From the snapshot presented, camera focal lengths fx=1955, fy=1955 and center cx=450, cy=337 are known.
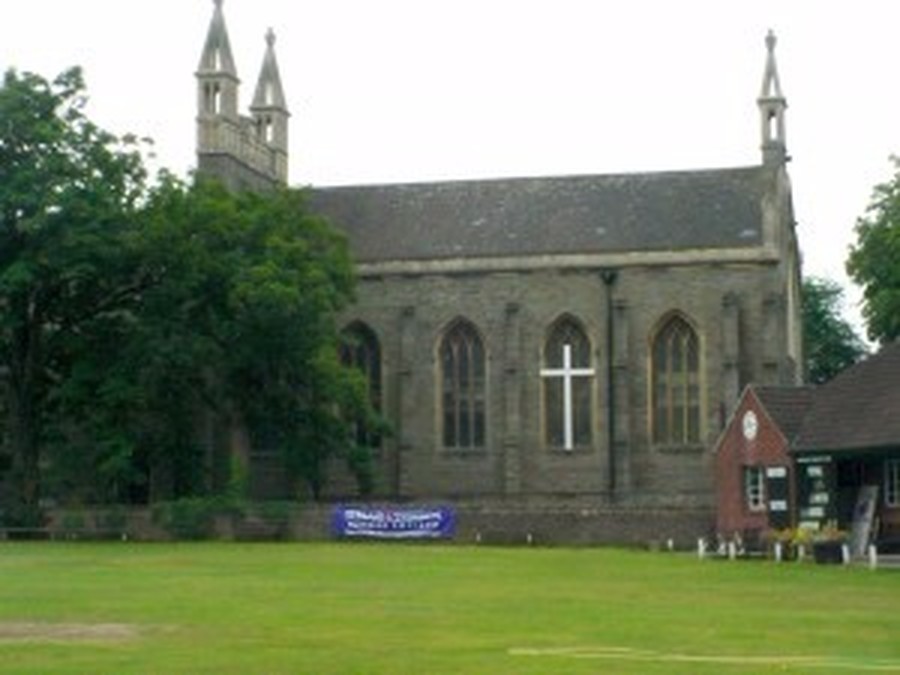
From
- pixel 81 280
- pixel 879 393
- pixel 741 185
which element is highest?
pixel 741 185

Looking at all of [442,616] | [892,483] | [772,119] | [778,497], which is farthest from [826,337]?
[442,616]

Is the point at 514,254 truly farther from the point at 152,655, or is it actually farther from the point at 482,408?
the point at 152,655

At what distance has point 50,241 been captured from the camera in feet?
203

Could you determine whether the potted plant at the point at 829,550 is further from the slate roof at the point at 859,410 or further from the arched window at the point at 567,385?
the arched window at the point at 567,385

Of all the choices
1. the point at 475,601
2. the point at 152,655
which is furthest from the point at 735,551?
the point at 152,655

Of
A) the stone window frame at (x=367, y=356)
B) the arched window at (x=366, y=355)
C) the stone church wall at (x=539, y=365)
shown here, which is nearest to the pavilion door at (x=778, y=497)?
the stone church wall at (x=539, y=365)

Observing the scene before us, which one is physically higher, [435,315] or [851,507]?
[435,315]

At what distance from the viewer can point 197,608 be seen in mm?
30109

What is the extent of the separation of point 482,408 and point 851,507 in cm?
2257

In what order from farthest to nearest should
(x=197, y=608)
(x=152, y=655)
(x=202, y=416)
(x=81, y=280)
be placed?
1. (x=202, y=416)
2. (x=81, y=280)
3. (x=197, y=608)
4. (x=152, y=655)

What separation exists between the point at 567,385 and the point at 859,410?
19.9m

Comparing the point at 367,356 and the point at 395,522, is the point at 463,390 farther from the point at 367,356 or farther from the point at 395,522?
the point at 395,522

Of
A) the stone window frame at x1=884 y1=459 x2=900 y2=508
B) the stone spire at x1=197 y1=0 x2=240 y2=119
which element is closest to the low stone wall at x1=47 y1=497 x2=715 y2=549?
the stone window frame at x1=884 y1=459 x2=900 y2=508

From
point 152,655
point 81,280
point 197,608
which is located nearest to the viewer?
point 152,655
